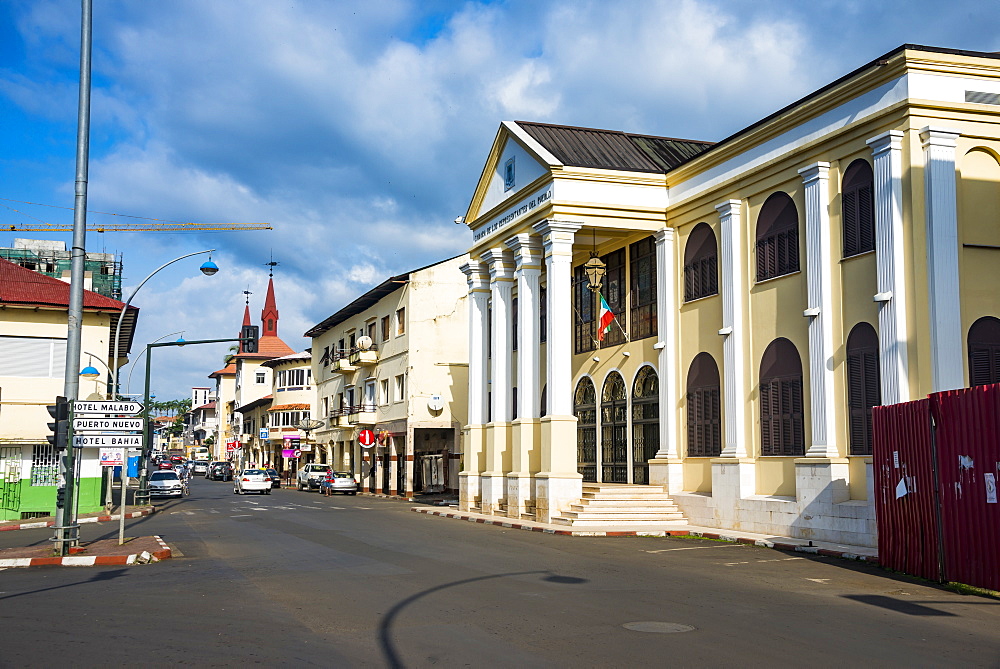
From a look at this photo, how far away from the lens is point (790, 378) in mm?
21828

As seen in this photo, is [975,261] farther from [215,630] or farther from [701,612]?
[215,630]

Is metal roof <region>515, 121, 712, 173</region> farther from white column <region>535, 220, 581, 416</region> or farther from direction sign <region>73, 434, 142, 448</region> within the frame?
direction sign <region>73, 434, 142, 448</region>

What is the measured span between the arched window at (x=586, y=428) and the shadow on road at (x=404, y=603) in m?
16.4

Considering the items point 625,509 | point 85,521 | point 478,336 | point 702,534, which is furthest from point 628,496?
point 85,521

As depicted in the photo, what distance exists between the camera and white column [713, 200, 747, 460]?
23.3 meters

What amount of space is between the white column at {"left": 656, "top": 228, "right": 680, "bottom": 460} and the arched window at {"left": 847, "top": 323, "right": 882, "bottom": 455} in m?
7.04

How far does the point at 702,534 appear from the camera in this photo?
22250mm

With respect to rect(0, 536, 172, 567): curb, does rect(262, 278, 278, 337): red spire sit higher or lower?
higher

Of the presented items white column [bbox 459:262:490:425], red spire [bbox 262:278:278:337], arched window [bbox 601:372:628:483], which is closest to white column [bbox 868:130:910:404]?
arched window [bbox 601:372:628:483]

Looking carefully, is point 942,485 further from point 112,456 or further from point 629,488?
point 112,456

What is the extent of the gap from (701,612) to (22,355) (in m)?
33.7

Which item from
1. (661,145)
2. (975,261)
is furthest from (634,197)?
(975,261)

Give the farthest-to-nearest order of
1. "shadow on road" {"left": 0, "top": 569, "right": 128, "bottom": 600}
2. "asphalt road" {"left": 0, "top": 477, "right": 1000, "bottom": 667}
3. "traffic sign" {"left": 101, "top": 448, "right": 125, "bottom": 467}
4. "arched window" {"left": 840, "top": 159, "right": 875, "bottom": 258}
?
"arched window" {"left": 840, "top": 159, "right": 875, "bottom": 258}, "traffic sign" {"left": 101, "top": 448, "right": 125, "bottom": 467}, "shadow on road" {"left": 0, "top": 569, "right": 128, "bottom": 600}, "asphalt road" {"left": 0, "top": 477, "right": 1000, "bottom": 667}

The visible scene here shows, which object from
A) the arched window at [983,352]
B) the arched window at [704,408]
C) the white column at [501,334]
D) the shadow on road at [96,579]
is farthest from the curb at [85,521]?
the arched window at [983,352]
